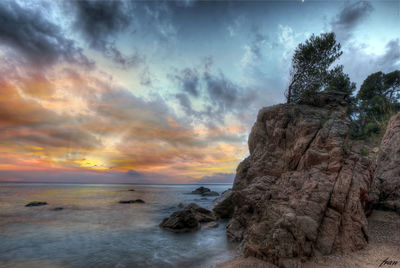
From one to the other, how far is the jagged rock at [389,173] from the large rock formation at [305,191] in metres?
2.64

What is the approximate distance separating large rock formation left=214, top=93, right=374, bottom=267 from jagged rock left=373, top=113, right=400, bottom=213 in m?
2.64

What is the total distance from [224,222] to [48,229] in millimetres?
19961

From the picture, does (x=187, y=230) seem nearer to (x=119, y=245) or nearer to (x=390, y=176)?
(x=119, y=245)

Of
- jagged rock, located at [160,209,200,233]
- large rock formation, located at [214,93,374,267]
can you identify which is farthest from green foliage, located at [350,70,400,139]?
jagged rock, located at [160,209,200,233]

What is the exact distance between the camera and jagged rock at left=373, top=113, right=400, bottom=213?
1219 cm

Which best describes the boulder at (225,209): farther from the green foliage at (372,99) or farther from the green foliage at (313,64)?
the green foliage at (372,99)

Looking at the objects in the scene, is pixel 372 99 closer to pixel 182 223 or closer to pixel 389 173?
pixel 389 173

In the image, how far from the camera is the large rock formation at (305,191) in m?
8.82

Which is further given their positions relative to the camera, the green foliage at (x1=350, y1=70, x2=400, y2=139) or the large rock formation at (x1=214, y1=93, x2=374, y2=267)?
the green foliage at (x1=350, y1=70, x2=400, y2=139)

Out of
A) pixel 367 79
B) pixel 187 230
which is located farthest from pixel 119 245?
pixel 367 79

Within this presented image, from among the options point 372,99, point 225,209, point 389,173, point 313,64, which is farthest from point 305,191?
point 372,99

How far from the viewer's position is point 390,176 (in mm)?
13297

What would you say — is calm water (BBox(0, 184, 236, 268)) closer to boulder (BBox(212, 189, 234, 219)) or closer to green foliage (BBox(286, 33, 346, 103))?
boulder (BBox(212, 189, 234, 219))

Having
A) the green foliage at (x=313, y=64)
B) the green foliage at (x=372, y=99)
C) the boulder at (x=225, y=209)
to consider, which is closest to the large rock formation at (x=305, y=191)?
the green foliage at (x=313, y=64)
